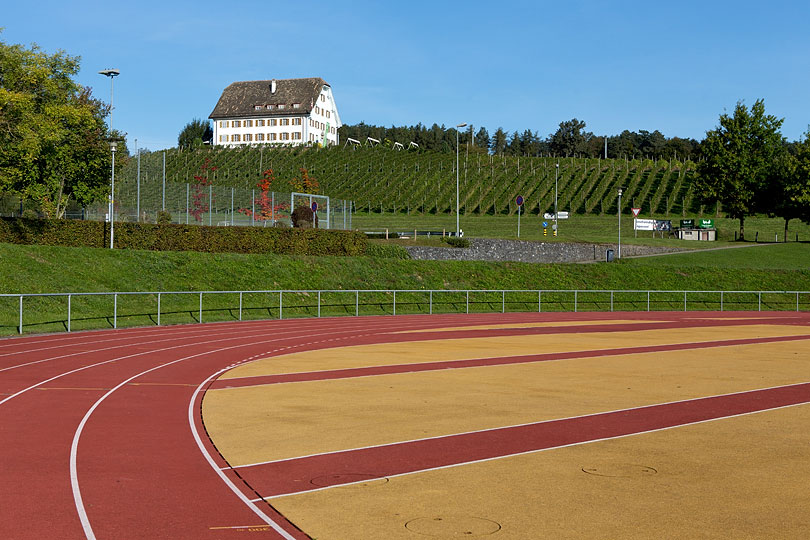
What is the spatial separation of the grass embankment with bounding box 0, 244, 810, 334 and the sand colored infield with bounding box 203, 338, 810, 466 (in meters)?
12.5

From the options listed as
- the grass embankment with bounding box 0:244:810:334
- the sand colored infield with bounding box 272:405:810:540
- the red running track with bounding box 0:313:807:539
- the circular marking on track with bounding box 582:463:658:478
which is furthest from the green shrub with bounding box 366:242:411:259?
the circular marking on track with bounding box 582:463:658:478

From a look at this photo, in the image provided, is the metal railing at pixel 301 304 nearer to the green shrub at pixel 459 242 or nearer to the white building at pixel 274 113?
the green shrub at pixel 459 242

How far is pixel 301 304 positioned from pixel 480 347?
13.7 m

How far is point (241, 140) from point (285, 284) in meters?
98.5

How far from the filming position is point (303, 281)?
36438mm

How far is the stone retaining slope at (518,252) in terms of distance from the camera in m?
47.3

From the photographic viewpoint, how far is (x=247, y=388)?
13.3 metres

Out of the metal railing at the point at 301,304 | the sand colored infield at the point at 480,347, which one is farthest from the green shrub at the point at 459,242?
the sand colored infield at the point at 480,347

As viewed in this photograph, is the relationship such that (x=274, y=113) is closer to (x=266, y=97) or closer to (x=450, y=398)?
(x=266, y=97)

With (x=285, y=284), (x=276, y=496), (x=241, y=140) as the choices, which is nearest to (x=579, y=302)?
(x=285, y=284)

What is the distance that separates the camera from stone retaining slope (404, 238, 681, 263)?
47.3 metres

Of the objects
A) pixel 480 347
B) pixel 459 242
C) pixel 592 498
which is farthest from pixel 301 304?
pixel 592 498

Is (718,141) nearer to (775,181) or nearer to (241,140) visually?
(775,181)

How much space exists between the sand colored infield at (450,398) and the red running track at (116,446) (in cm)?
67
